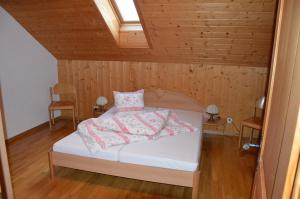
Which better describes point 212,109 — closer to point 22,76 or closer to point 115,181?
point 115,181

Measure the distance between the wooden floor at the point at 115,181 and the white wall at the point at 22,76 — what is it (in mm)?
595

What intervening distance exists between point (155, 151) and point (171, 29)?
66.4 inches

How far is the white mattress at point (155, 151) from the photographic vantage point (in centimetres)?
221

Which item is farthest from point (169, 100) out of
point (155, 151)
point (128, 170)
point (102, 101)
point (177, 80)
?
point (128, 170)

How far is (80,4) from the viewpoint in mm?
2924

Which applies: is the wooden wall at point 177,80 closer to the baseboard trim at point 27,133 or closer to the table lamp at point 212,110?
the table lamp at point 212,110

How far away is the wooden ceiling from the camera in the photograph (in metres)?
2.67

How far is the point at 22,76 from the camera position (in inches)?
147

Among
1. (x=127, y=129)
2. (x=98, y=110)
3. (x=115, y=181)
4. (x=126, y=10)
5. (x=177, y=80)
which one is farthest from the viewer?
(x=98, y=110)

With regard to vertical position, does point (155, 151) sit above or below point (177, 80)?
below

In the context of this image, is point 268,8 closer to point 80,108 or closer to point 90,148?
point 90,148

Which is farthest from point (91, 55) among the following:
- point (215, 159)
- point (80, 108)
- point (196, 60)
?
point (215, 159)

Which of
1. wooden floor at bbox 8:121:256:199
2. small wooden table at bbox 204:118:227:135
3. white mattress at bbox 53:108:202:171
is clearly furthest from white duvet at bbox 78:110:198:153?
small wooden table at bbox 204:118:227:135

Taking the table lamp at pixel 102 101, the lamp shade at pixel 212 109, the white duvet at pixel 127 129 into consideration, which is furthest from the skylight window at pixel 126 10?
the lamp shade at pixel 212 109
